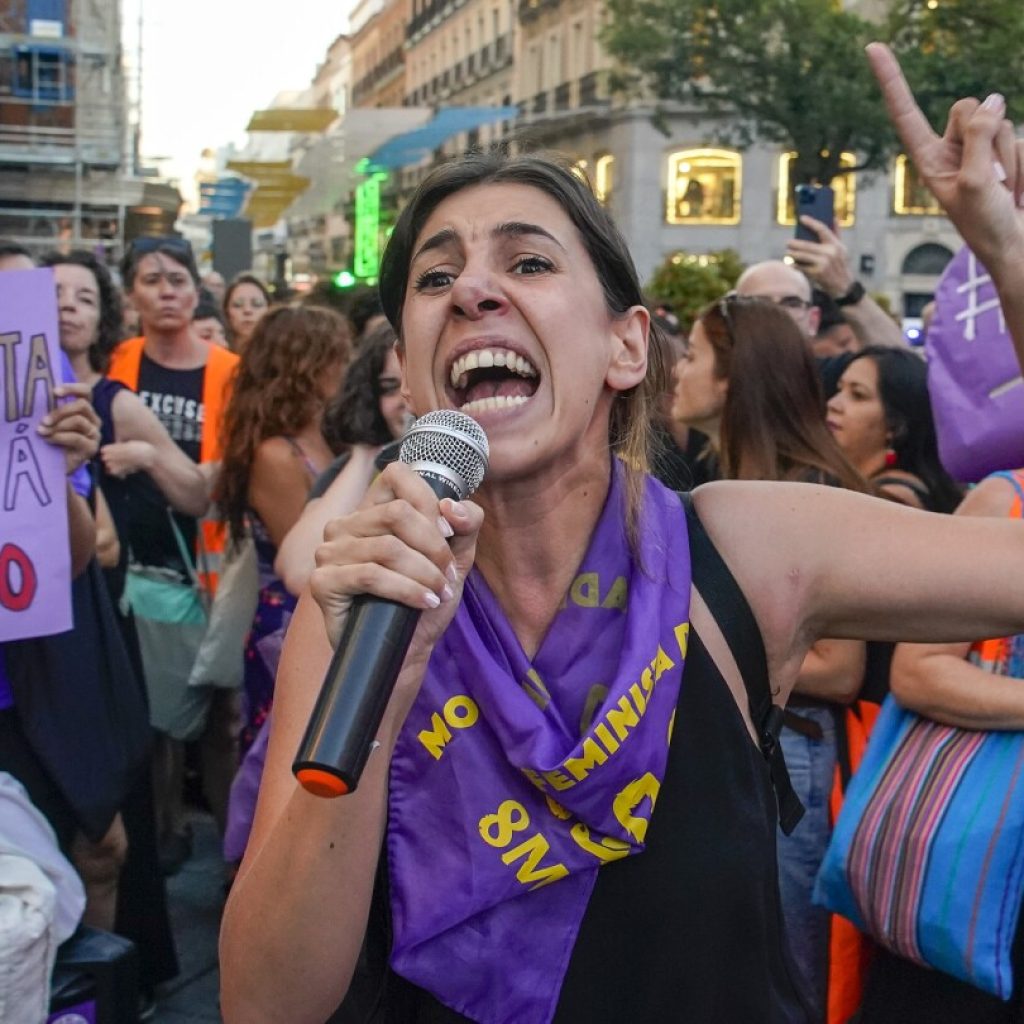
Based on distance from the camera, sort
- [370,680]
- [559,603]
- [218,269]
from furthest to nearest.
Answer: [218,269]
[559,603]
[370,680]

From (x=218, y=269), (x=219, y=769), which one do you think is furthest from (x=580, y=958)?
(x=218, y=269)

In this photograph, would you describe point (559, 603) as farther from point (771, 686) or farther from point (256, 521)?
point (256, 521)

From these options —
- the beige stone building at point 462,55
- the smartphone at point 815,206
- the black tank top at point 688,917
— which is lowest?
the black tank top at point 688,917

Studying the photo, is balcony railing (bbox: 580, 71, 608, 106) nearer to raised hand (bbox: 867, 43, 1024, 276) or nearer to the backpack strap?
the backpack strap

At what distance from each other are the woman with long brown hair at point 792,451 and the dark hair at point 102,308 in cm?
191

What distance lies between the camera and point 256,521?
181 inches

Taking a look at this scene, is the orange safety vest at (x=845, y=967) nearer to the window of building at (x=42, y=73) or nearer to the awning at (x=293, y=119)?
the window of building at (x=42, y=73)

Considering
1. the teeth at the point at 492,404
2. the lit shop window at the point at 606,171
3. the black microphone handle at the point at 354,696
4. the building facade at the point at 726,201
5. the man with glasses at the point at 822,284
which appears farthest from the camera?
the lit shop window at the point at 606,171

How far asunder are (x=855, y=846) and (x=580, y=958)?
1246 millimetres

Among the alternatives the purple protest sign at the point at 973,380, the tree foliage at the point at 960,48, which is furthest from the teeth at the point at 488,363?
the tree foliage at the point at 960,48

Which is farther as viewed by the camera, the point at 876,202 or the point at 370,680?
the point at 876,202

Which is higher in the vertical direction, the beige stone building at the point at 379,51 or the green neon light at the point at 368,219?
the beige stone building at the point at 379,51

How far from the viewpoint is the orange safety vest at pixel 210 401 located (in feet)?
17.2

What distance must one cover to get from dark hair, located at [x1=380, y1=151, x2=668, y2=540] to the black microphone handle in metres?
0.57
